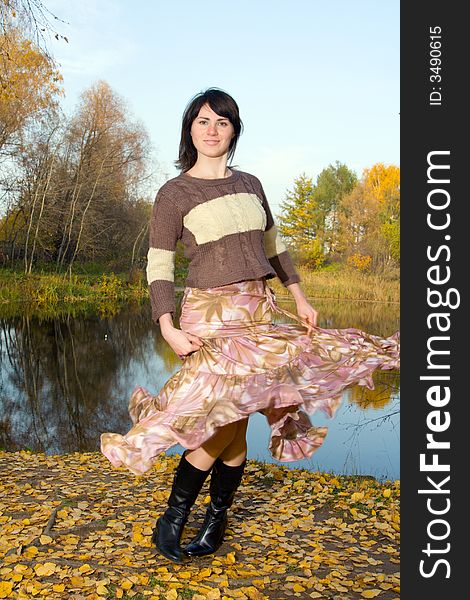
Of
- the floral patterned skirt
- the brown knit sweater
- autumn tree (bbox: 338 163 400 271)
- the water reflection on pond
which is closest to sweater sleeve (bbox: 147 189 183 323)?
the brown knit sweater

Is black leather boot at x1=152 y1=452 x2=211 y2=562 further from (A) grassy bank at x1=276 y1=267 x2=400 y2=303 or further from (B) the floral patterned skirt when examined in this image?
(A) grassy bank at x1=276 y1=267 x2=400 y2=303

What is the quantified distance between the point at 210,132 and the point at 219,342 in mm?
881

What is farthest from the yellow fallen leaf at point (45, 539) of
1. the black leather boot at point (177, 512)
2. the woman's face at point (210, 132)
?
the woman's face at point (210, 132)

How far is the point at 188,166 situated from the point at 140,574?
1.79 m

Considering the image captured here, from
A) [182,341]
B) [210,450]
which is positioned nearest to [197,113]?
[182,341]

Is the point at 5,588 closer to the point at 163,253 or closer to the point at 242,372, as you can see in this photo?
the point at 242,372

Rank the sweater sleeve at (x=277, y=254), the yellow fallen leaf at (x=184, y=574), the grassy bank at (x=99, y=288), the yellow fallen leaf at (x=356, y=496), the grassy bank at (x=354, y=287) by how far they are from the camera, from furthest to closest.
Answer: the grassy bank at (x=99, y=288) < the grassy bank at (x=354, y=287) < the yellow fallen leaf at (x=356, y=496) < the sweater sleeve at (x=277, y=254) < the yellow fallen leaf at (x=184, y=574)

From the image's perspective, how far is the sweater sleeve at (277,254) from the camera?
3119mm

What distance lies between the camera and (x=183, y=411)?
2627 mm

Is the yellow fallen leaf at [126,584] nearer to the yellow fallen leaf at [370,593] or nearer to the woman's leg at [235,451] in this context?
the woman's leg at [235,451]

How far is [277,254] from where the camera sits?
3.16 meters

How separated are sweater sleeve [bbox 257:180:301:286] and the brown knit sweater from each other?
0.28 m

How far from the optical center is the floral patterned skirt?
8.56ft

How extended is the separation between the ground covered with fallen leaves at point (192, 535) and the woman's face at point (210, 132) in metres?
1.82
